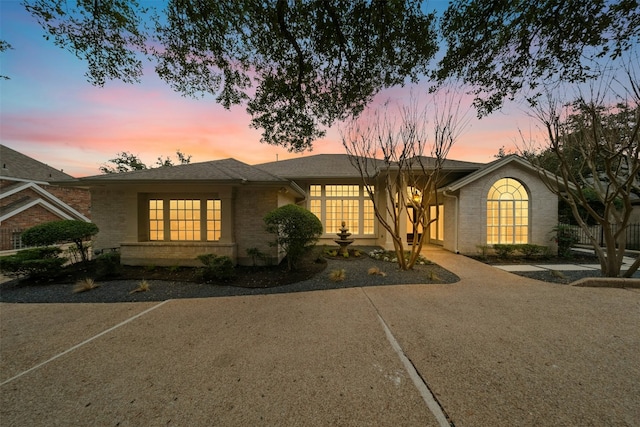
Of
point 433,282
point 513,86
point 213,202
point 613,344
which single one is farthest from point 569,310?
point 213,202

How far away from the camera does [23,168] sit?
14.1 m

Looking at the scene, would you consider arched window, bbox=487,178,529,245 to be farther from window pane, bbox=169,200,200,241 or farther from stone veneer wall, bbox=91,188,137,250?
stone veneer wall, bbox=91,188,137,250

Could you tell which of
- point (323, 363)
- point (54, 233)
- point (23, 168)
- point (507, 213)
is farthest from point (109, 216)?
point (507, 213)

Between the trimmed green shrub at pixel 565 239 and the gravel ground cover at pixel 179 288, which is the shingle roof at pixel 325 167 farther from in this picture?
the gravel ground cover at pixel 179 288

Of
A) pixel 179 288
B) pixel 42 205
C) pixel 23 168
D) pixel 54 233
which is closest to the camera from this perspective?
pixel 179 288

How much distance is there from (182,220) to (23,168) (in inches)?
619

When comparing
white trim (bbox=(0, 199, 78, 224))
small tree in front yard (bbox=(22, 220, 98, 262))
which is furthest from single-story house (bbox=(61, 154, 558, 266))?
white trim (bbox=(0, 199, 78, 224))

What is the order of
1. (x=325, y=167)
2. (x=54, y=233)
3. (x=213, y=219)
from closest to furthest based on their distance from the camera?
1. (x=54, y=233)
2. (x=213, y=219)
3. (x=325, y=167)

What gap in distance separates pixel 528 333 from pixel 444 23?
5.58m

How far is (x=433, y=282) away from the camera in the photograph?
18.8 feet

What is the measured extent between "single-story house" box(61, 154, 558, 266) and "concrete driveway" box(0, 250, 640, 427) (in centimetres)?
335

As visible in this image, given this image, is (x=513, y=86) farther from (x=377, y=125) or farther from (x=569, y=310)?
(x=569, y=310)

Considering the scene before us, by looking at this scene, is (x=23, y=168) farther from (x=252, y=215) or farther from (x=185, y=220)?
(x=252, y=215)

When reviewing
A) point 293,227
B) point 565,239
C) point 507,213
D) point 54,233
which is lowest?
point 565,239
